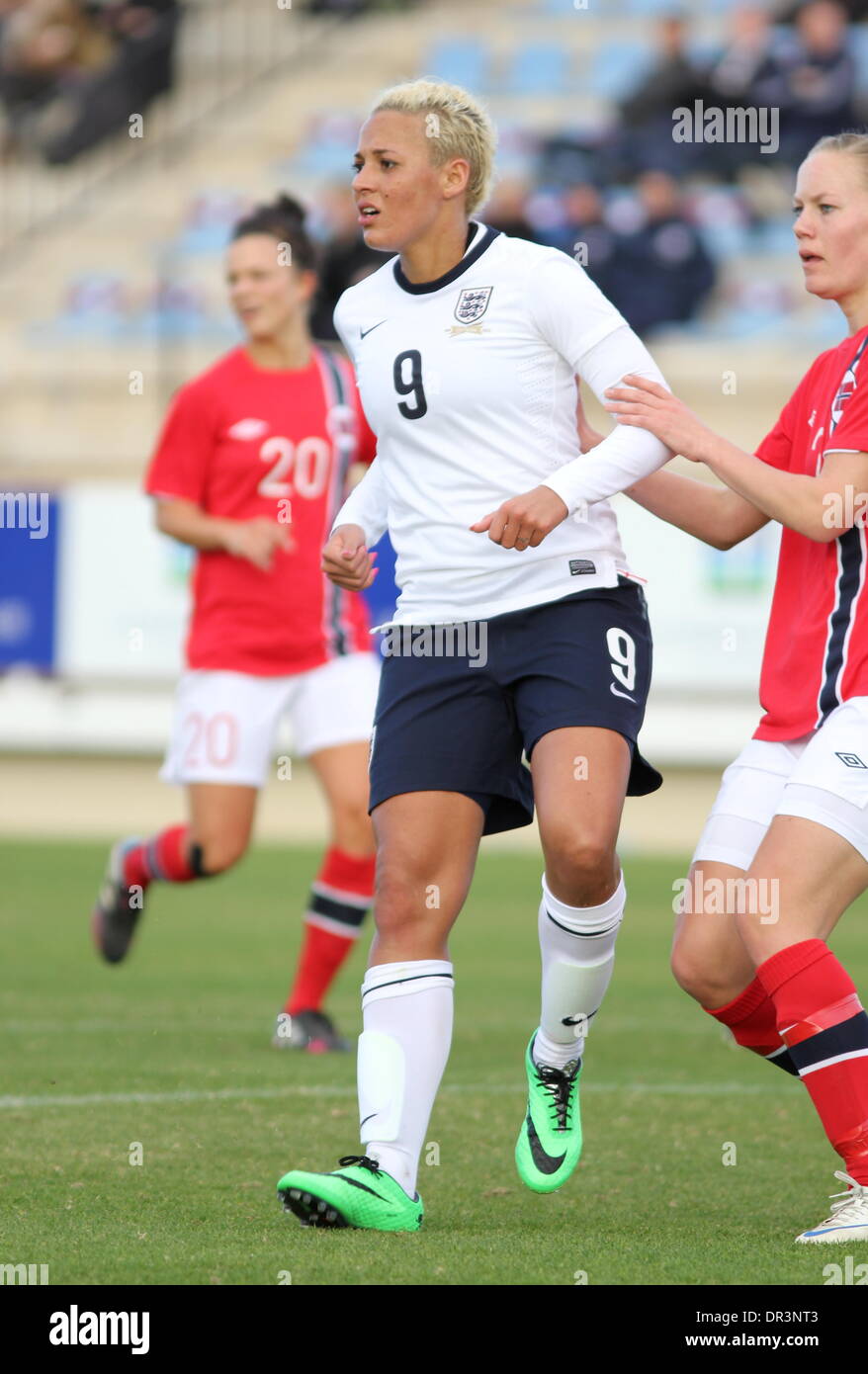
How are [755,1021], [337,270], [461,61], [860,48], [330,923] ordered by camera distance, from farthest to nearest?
[461,61], [860,48], [337,270], [330,923], [755,1021]

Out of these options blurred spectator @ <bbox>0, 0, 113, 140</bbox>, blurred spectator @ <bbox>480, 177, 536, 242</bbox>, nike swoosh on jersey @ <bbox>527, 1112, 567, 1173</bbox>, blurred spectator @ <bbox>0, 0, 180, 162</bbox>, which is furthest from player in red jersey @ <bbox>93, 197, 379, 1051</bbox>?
blurred spectator @ <bbox>0, 0, 113, 140</bbox>

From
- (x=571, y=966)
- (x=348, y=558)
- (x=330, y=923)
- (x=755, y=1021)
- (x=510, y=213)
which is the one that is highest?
(x=510, y=213)

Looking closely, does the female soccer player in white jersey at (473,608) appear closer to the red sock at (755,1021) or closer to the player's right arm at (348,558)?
the player's right arm at (348,558)

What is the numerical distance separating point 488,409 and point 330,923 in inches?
122

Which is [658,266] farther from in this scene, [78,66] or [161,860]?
[161,860]

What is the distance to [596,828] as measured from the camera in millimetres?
4293

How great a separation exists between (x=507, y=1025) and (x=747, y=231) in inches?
450

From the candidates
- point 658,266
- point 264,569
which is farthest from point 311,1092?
point 658,266

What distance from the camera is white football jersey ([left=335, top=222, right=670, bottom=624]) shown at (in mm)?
4422

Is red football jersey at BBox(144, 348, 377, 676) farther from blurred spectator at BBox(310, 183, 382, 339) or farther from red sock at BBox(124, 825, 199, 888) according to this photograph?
blurred spectator at BBox(310, 183, 382, 339)

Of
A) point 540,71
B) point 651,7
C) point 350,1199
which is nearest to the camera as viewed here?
point 350,1199

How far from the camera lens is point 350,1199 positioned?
13.7ft

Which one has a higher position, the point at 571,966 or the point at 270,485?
the point at 270,485
